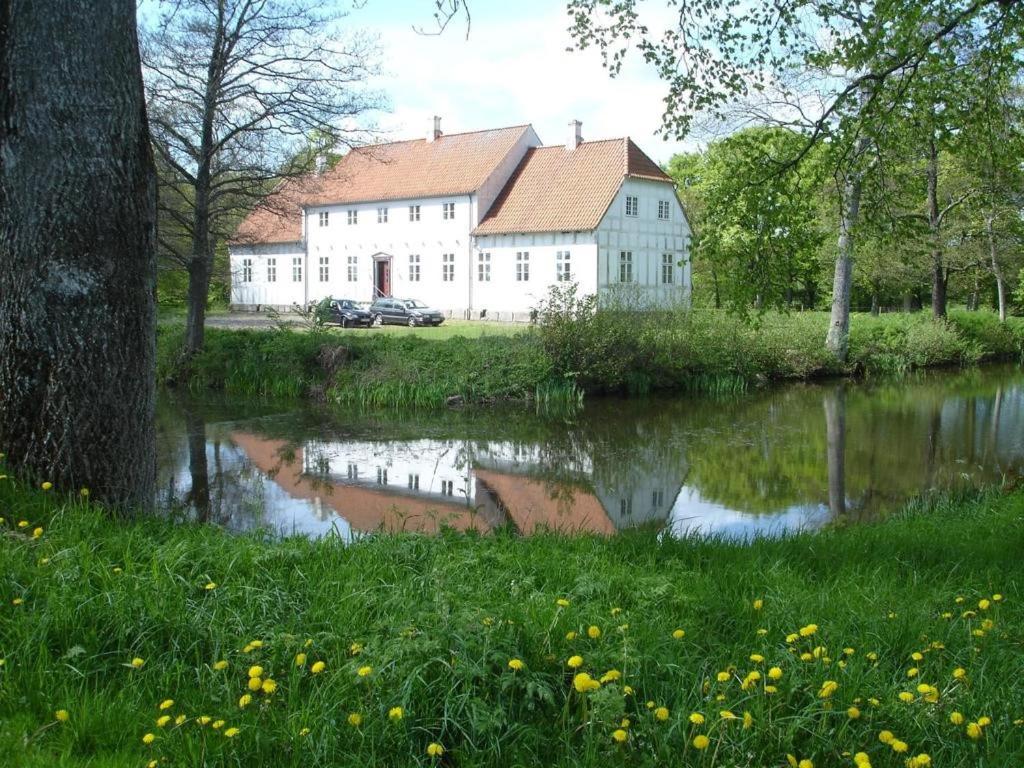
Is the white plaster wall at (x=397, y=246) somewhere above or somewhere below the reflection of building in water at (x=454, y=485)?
above

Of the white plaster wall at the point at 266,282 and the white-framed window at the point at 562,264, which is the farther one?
the white plaster wall at the point at 266,282

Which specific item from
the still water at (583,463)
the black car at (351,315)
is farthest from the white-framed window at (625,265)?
the still water at (583,463)

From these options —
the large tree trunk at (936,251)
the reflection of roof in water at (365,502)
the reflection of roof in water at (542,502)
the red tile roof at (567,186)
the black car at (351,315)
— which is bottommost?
the reflection of roof in water at (542,502)

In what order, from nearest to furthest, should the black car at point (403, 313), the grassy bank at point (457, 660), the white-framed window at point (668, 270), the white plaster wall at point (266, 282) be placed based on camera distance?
the grassy bank at point (457, 660) < the black car at point (403, 313) < the white-framed window at point (668, 270) < the white plaster wall at point (266, 282)

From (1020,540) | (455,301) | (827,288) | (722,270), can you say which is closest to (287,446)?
(722,270)

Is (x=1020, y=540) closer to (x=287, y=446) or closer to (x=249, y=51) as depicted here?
(x=287, y=446)

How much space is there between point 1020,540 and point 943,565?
125 cm

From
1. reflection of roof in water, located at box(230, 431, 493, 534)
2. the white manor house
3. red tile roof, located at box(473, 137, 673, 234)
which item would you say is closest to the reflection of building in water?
reflection of roof in water, located at box(230, 431, 493, 534)

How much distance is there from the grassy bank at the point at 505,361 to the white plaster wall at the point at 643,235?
43.0 feet

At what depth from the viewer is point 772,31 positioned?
1020 cm

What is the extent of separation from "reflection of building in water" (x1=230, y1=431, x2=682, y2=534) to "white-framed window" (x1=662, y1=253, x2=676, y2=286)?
26.3 m

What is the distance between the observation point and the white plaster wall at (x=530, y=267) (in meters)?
37.3

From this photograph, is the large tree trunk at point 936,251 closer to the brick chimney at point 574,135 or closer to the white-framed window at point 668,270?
the white-framed window at point 668,270

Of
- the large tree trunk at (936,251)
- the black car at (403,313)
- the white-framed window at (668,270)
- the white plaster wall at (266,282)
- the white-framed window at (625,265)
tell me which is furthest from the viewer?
the white plaster wall at (266,282)
